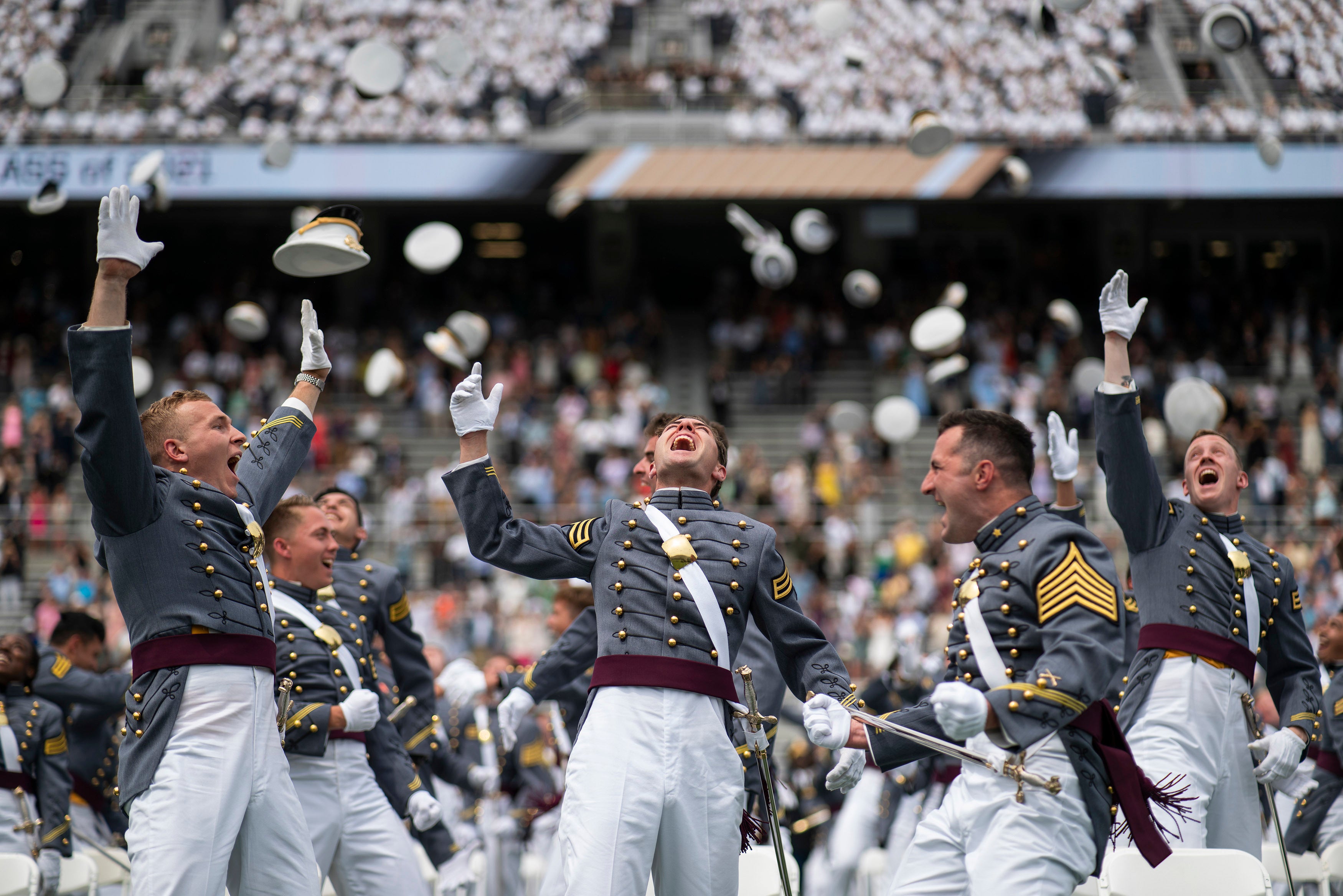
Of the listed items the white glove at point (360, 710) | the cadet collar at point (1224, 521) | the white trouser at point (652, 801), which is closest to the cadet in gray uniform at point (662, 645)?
the white trouser at point (652, 801)

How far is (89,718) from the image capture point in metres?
7.85

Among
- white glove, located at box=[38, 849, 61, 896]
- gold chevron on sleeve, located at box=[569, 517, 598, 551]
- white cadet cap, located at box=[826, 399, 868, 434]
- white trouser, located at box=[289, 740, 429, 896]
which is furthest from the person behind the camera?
white cadet cap, located at box=[826, 399, 868, 434]

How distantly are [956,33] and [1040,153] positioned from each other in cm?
243

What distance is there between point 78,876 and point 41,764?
632 millimetres

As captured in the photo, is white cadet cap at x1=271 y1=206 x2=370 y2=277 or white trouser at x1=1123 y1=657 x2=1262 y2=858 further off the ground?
white cadet cap at x1=271 y1=206 x2=370 y2=277

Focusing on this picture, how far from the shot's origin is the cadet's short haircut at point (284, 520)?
6.17m

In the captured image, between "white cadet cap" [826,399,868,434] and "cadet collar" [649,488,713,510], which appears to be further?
"white cadet cap" [826,399,868,434]

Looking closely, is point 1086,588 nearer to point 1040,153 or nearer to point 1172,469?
point 1172,469

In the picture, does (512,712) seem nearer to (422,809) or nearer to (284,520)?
(422,809)

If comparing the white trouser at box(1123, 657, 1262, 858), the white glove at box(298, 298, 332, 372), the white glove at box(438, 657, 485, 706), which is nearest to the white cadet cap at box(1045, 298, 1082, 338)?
the white glove at box(438, 657, 485, 706)

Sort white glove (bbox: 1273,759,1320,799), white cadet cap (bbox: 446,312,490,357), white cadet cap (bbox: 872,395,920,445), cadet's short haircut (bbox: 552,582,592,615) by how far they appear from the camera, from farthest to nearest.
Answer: white cadet cap (bbox: 872,395,920,445), white cadet cap (bbox: 446,312,490,357), cadet's short haircut (bbox: 552,582,592,615), white glove (bbox: 1273,759,1320,799)

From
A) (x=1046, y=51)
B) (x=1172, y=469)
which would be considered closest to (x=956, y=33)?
(x=1046, y=51)

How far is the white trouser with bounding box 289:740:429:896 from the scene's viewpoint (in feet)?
18.7

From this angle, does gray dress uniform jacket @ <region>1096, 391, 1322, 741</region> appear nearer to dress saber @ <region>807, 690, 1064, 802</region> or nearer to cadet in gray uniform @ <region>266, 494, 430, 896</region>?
dress saber @ <region>807, 690, 1064, 802</region>
